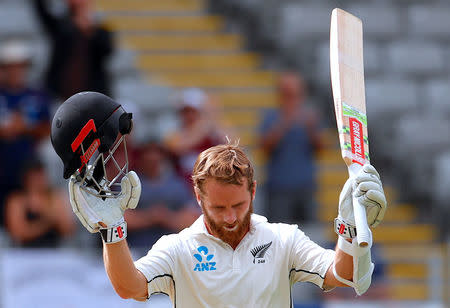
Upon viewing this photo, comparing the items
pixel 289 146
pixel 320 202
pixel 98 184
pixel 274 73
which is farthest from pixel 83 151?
pixel 274 73

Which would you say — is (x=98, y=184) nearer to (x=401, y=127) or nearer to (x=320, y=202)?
(x=320, y=202)

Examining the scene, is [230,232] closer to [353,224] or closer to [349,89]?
[353,224]

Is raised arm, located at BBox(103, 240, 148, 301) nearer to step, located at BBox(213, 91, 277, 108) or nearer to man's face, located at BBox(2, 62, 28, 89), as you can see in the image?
man's face, located at BBox(2, 62, 28, 89)

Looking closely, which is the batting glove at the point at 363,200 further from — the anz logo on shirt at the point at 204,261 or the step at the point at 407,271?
the step at the point at 407,271

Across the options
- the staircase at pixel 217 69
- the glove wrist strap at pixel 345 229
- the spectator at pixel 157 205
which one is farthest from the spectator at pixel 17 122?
the glove wrist strap at pixel 345 229

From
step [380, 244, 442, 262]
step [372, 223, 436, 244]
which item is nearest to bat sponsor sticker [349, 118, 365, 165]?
step [380, 244, 442, 262]

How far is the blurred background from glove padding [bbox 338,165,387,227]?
3.44 metres

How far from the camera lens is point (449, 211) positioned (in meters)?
8.77

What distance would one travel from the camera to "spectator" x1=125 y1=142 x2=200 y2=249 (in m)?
7.16

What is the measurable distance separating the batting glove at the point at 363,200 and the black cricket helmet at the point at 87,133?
808 millimetres

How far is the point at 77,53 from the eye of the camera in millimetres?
7801

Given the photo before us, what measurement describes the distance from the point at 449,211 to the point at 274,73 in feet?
7.65

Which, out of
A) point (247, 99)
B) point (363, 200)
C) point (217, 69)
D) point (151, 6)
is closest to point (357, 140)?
point (363, 200)

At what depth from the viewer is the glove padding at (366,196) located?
3.58 metres
